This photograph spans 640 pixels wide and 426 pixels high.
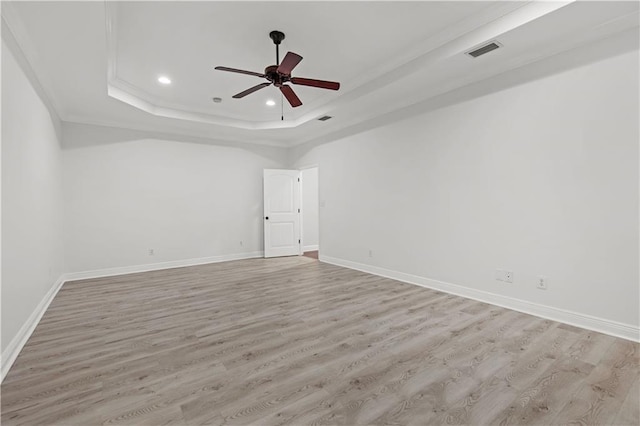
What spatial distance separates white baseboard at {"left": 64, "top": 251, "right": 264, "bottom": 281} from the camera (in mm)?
5141

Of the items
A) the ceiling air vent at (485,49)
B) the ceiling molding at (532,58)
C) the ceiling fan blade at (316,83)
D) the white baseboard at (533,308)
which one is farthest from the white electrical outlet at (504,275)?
the ceiling fan blade at (316,83)

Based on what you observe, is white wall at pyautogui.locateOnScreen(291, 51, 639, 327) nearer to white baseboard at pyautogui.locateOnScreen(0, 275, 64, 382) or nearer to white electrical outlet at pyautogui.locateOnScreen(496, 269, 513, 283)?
white electrical outlet at pyautogui.locateOnScreen(496, 269, 513, 283)

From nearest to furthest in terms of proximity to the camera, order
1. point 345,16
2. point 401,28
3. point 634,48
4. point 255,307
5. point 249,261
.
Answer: point 634,48 → point 345,16 → point 401,28 → point 255,307 → point 249,261

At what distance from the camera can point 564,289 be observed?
3.06 metres

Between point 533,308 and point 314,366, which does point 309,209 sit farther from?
point 314,366

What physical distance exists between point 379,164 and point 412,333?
311cm

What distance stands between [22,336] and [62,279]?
2.67m

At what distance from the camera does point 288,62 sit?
2.88 meters

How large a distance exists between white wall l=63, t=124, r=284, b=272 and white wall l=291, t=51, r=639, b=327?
10.9 ft

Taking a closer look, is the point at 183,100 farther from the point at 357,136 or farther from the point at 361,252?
the point at 361,252

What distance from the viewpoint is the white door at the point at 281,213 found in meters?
7.04

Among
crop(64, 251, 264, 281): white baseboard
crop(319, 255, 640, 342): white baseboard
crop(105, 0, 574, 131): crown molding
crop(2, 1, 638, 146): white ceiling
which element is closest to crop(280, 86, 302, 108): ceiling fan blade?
crop(2, 1, 638, 146): white ceiling

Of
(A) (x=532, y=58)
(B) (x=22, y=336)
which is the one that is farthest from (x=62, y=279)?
(A) (x=532, y=58)

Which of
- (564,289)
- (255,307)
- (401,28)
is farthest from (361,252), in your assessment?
(401,28)
